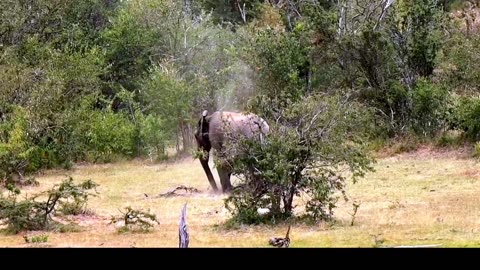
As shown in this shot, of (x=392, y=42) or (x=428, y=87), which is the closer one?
(x=428, y=87)

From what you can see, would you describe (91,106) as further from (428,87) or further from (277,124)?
(428,87)

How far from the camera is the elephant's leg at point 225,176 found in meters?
4.67

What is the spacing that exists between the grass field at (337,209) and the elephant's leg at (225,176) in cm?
9

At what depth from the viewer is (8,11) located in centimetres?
867

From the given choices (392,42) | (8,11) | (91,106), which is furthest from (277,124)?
(8,11)

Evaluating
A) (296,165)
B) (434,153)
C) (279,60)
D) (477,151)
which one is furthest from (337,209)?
(279,60)

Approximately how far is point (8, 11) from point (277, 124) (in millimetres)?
5148

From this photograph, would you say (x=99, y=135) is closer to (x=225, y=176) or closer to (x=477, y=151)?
(x=225, y=176)

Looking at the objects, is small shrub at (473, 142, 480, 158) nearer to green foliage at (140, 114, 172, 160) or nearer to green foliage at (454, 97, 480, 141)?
green foliage at (454, 97, 480, 141)

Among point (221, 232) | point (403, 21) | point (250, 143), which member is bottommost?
point (221, 232)

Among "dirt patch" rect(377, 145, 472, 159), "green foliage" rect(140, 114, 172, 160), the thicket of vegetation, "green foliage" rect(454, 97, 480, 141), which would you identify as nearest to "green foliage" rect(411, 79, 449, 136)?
the thicket of vegetation

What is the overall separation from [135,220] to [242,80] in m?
3.65

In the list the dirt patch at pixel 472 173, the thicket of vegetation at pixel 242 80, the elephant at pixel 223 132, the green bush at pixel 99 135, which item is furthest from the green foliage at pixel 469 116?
the green bush at pixel 99 135
